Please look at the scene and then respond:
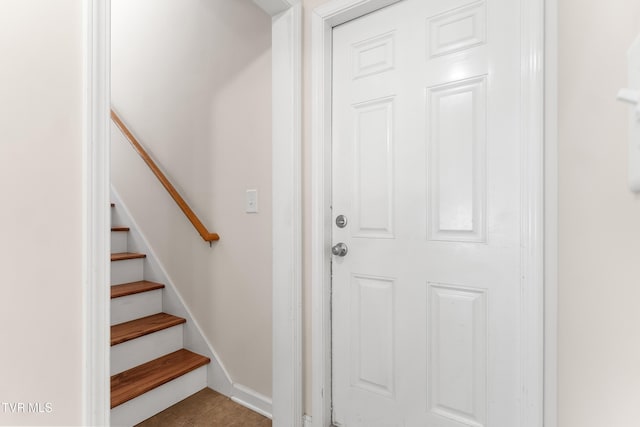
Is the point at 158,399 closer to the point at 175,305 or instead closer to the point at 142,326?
the point at 142,326

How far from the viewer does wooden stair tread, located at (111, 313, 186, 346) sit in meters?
1.74

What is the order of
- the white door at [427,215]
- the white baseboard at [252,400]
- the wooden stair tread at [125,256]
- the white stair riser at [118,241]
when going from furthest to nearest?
the white stair riser at [118,241] < the wooden stair tread at [125,256] < the white baseboard at [252,400] < the white door at [427,215]

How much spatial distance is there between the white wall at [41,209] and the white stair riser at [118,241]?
6.05 feet

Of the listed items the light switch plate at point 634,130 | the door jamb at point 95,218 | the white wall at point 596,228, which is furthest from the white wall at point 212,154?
the light switch plate at point 634,130

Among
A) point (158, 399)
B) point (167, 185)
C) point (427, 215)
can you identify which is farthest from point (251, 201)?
point (158, 399)

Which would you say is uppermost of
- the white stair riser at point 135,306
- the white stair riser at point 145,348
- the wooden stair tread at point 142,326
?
the white stair riser at point 135,306

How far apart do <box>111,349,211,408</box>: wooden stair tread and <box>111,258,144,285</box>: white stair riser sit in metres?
0.64

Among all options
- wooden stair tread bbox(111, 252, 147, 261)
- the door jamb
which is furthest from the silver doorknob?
wooden stair tread bbox(111, 252, 147, 261)

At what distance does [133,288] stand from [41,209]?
1.53 metres

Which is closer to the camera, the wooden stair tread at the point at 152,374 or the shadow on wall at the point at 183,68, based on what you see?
the wooden stair tread at the point at 152,374

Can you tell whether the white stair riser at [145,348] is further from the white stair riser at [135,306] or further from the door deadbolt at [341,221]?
the door deadbolt at [341,221]

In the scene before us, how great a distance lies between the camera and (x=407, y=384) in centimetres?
129

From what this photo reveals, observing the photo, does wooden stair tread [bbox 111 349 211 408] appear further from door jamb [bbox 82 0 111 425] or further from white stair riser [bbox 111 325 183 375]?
door jamb [bbox 82 0 111 425]

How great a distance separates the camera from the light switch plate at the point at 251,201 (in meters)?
1.73
